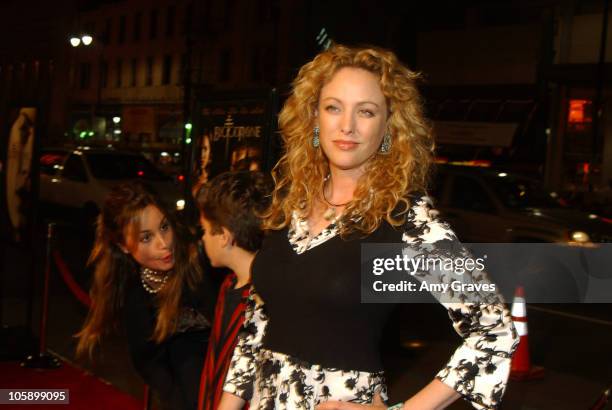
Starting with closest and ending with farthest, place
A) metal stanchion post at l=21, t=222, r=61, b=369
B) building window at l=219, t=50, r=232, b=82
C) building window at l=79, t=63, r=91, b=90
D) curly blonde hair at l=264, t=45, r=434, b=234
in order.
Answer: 1. curly blonde hair at l=264, t=45, r=434, b=234
2. metal stanchion post at l=21, t=222, r=61, b=369
3. building window at l=219, t=50, r=232, b=82
4. building window at l=79, t=63, r=91, b=90

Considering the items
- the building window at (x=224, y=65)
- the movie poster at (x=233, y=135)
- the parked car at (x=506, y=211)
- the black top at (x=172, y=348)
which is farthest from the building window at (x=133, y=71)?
the black top at (x=172, y=348)

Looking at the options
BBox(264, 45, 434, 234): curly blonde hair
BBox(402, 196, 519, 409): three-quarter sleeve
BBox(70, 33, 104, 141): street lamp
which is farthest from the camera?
BBox(70, 33, 104, 141): street lamp

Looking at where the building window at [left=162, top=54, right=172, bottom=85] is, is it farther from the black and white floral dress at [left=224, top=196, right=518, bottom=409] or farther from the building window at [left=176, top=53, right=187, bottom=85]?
the black and white floral dress at [left=224, top=196, right=518, bottom=409]

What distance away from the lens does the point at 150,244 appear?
3.41 metres

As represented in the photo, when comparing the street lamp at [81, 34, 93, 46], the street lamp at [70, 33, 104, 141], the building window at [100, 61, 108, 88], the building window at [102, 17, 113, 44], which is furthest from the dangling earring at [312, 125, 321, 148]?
the building window at [102, 17, 113, 44]

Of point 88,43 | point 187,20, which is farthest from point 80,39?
point 187,20

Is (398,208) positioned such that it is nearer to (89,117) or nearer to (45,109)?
(45,109)

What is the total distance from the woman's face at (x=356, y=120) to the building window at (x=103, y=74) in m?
52.7

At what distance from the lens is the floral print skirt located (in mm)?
2236

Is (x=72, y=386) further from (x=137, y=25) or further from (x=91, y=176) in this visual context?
(x=137, y=25)

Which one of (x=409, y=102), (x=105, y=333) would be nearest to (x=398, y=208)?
(x=409, y=102)

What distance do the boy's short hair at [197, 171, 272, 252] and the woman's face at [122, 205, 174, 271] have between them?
17.4 inches

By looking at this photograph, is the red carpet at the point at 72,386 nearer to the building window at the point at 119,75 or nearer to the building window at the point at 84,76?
the building window at the point at 119,75

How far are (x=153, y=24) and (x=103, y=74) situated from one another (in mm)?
6194
